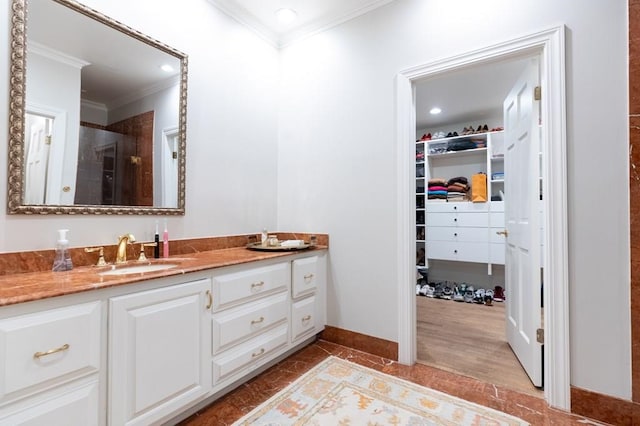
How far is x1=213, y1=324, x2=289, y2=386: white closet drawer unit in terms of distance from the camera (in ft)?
5.71

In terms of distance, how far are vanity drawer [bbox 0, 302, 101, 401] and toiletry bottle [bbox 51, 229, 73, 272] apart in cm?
50

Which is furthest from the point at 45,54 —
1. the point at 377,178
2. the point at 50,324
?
the point at 377,178

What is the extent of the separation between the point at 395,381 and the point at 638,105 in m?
2.00

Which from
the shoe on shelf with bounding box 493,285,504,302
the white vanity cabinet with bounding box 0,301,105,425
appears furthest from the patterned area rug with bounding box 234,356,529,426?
the shoe on shelf with bounding box 493,285,504,302

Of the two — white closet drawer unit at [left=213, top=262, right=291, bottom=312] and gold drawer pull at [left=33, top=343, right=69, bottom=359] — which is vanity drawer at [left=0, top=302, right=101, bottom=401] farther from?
white closet drawer unit at [left=213, top=262, right=291, bottom=312]

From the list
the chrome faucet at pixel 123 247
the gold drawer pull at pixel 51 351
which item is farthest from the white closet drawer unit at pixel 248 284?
the gold drawer pull at pixel 51 351

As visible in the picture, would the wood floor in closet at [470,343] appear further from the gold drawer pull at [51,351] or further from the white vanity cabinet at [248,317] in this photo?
the gold drawer pull at [51,351]

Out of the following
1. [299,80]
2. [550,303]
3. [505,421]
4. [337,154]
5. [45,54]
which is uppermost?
[299,80]

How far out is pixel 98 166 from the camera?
177cm

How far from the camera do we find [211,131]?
2.37 meters

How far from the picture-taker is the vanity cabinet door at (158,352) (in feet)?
4.26

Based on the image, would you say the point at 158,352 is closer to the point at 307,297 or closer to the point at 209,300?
the point at 209,300

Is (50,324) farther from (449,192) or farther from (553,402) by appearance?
(449,192)

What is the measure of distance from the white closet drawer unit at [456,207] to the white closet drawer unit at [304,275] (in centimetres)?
257
